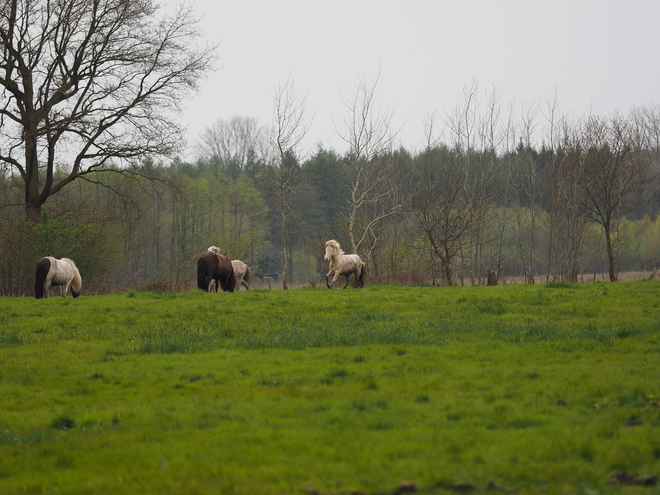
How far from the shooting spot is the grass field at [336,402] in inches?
190

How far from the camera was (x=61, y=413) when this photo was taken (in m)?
7.05

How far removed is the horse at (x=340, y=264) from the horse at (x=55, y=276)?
9468 mm

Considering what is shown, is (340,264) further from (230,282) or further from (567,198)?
Result: (567,198)

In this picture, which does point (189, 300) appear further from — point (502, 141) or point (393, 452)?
point (502, 141)

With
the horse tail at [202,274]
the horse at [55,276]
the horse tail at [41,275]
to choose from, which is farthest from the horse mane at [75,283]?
the horse tail at [202,274]

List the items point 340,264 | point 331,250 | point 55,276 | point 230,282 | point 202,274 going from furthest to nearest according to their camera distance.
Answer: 1. point 230,282
2. point 340,264
3. point 331,250
4. point 202,274
5. point 55,276

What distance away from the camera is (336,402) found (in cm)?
690

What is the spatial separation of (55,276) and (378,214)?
23221 millimetres

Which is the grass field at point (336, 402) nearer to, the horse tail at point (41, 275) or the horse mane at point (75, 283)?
the horse tail at point (41, 275)

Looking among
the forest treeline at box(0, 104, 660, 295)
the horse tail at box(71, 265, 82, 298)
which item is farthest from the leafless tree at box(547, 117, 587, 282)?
the horse tail at box(71, 265, 82, 298)

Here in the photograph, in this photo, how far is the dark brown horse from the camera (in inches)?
865

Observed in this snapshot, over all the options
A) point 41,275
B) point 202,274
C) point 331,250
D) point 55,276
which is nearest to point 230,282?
point 202,274

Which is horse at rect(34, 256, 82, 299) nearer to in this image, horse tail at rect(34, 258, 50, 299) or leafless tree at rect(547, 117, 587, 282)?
horse tail at rect(34, 258, 50, 299)

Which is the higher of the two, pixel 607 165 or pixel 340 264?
pixel 607 165
